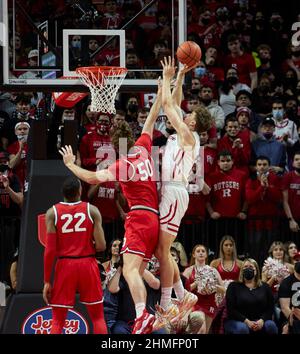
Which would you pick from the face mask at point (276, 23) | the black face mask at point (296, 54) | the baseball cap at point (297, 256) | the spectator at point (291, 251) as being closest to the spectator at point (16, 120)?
the spectator at point (291, 251)

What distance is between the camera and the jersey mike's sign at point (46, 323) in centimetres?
1340

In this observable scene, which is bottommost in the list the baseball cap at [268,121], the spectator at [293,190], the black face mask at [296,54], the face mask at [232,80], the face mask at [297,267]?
the face mask at [297,267]

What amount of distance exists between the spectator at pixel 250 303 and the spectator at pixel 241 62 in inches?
194

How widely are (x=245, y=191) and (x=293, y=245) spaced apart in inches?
38.4

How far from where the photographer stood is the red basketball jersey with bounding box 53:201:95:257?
41.9 feet

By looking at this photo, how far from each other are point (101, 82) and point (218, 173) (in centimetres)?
298

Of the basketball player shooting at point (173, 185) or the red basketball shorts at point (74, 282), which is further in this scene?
the basketball player shooting at point (173, 185)

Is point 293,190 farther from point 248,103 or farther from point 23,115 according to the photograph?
point 23,115

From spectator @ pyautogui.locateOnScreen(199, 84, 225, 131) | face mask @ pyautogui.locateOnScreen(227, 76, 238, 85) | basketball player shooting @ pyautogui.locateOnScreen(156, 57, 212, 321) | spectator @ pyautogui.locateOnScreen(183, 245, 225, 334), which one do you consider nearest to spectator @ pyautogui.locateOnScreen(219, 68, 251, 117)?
face mask @ pyautogui.locateOnScreen(227, 76, 238, 85)

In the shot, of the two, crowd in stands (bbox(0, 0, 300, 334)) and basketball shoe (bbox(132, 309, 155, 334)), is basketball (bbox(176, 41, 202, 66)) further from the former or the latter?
basketball shoe (bbox(132, 309, 155, 334))

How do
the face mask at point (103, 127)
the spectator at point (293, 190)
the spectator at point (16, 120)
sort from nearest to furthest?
the face mask at point (103, 127) < the spectator at point (293, 190) < the spectator at point (16, 120)

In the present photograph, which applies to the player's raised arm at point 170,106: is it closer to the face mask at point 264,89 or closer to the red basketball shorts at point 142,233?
the red basketball shorts at point 142,233

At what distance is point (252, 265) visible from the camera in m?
14.4
